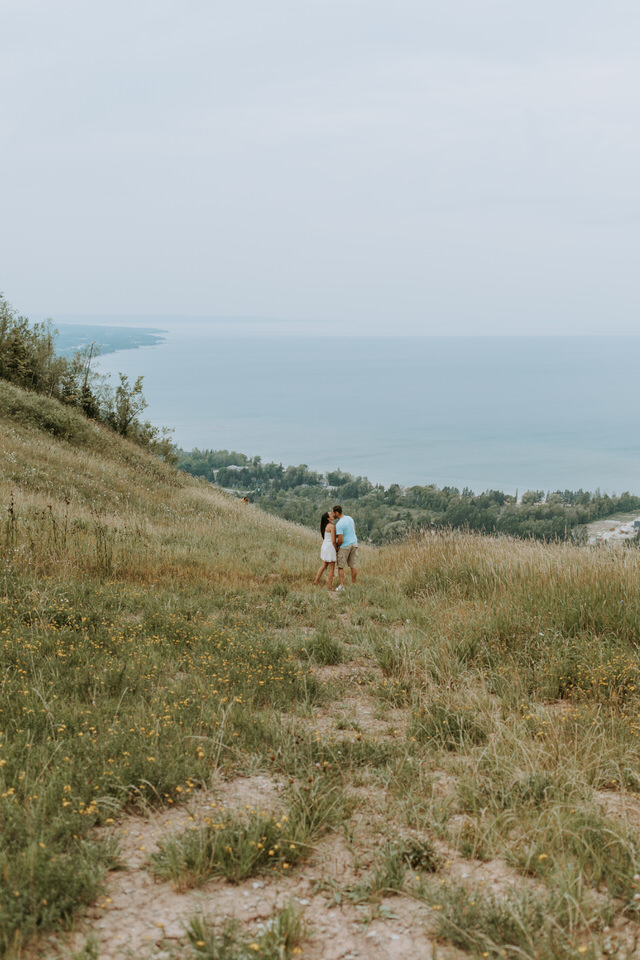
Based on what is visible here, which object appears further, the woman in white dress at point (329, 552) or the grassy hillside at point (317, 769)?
the woman in white dress at point (329, 552)

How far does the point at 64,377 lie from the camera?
32.2 meters

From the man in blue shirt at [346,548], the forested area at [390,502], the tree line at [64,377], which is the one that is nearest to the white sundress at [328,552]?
the man in blue shirt at [346,548]

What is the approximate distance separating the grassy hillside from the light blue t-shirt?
2832mm

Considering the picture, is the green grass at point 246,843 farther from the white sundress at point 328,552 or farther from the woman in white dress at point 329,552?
the white sundress at point 328,552

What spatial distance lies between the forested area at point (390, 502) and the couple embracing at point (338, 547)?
15.0 meters

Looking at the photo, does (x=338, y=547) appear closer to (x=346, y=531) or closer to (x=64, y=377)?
(x=346, y=531)

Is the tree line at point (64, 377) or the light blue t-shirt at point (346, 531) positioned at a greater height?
the tree line at point (64, 377)

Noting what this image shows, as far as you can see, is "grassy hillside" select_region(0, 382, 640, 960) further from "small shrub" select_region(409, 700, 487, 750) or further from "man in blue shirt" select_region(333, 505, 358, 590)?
"man in blue shirt" select_region(333, 505, 358, 590)

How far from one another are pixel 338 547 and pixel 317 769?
7022 mm

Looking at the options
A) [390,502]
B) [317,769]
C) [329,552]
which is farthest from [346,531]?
[390,502]

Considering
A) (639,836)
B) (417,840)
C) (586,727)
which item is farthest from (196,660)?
(639,836)

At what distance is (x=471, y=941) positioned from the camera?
97.1 inches

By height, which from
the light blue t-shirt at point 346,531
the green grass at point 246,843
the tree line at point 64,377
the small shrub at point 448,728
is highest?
the tree line at point 64,377

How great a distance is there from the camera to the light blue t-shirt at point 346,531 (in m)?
10.8
